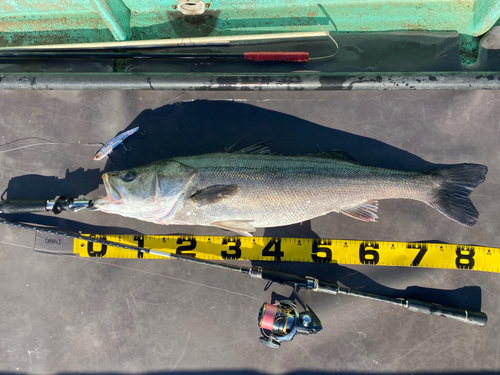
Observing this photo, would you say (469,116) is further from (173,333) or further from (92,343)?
(92,343)

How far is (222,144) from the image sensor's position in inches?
126

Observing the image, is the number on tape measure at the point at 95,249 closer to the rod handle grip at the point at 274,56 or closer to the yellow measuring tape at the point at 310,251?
the yellow measuring tape at the point at 310,251

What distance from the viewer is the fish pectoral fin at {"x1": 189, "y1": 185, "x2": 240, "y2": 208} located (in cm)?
264

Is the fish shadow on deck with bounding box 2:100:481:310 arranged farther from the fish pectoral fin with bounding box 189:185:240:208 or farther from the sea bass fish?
the fish pectoral fin with bounding box 189:185:240:208

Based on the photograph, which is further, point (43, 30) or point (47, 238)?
point (43, 30)

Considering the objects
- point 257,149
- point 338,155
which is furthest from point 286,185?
point 338,155

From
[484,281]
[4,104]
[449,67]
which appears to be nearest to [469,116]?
[449,67]

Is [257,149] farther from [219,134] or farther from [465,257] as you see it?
[465,257]

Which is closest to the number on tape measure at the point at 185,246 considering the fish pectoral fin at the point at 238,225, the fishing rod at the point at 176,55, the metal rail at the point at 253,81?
the fish pectoral fin at the point at 238,225

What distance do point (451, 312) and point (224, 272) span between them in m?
2.39

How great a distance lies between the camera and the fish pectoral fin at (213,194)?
8.67 feet

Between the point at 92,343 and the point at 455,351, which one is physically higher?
the point at 455,351

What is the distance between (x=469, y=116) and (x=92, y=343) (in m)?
5.01

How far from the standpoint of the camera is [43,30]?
346 centimetres
